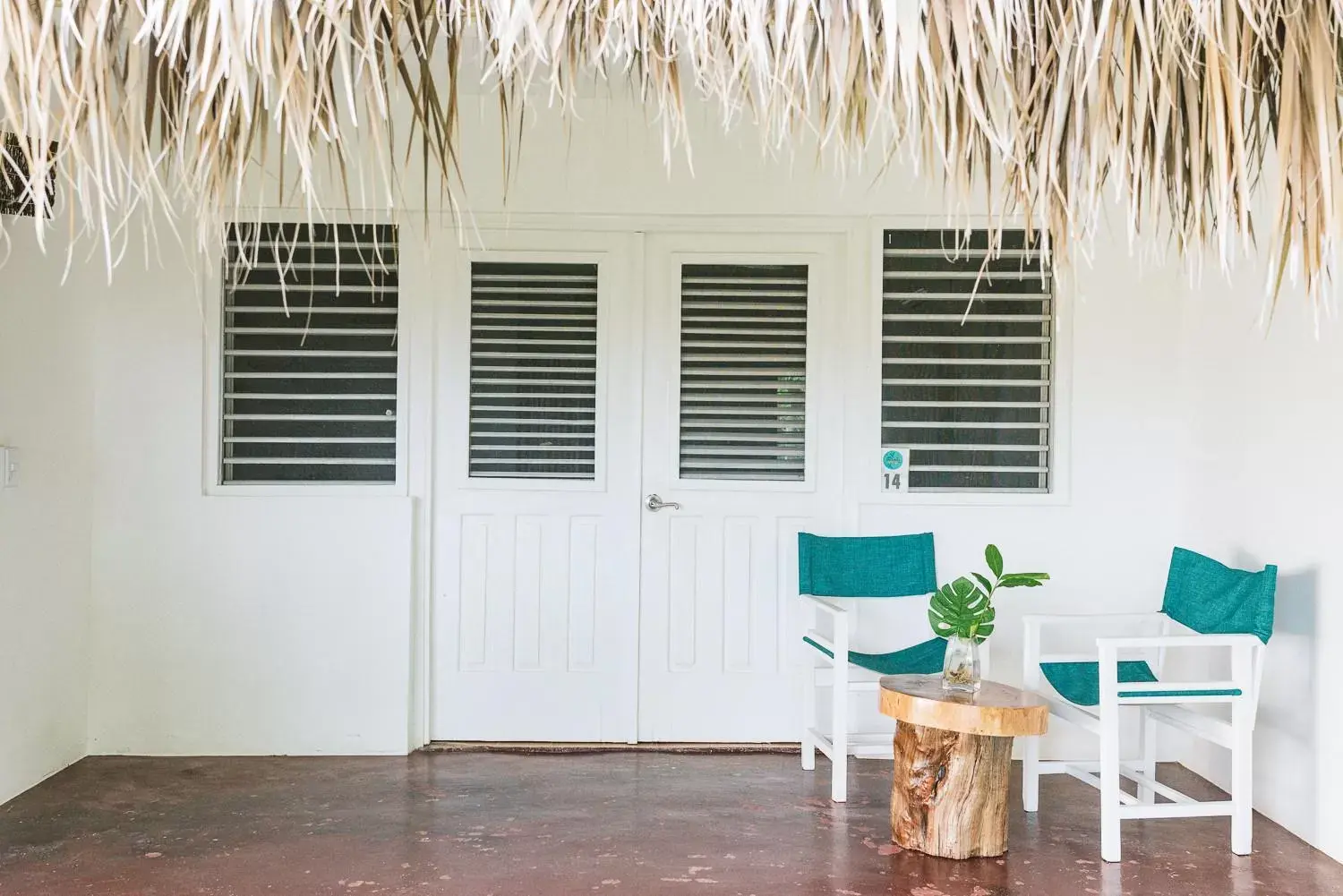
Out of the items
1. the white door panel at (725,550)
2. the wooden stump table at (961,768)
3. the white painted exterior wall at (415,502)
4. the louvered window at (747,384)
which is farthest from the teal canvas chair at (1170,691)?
the louvered window at (747,384)

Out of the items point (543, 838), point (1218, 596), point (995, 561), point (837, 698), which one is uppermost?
point (995, 561)

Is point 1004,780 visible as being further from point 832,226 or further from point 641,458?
point 832,226

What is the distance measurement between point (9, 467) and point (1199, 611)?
12.3 feet

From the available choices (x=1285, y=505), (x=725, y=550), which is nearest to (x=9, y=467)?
(x=725, y=550)

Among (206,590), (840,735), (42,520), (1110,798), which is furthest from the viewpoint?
(206,590)

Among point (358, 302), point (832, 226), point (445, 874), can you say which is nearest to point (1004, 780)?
point (445, 874)

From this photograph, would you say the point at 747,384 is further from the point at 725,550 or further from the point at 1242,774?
the point at 1242,774

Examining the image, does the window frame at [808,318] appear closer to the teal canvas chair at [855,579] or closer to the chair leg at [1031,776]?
the teal canvas chair at [855,579]

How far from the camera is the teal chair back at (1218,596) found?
3.08 meters

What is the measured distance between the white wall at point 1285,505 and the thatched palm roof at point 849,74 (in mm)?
1046

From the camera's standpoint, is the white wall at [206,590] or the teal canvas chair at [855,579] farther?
the white wall at [206,590]

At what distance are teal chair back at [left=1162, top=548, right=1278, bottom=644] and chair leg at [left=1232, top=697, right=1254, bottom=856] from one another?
8.8 inches

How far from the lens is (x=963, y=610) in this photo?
317 centimetres

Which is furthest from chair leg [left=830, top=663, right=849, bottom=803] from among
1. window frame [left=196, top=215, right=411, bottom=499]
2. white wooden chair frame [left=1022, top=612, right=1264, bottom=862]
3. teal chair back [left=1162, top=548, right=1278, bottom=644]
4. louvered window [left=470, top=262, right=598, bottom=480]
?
window frame [left=196, top=215, right=411, bottom=499]
